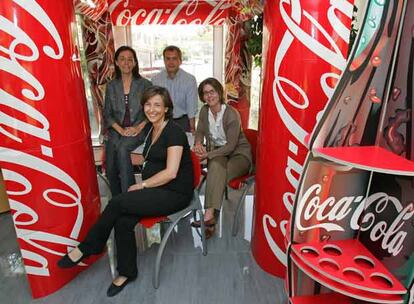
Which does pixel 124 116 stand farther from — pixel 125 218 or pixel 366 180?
pixel 366 180

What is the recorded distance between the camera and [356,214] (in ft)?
4.34

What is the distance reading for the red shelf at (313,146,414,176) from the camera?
995mm

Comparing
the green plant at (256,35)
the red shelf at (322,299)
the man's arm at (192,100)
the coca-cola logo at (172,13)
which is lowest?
the red shelf at (322,299)

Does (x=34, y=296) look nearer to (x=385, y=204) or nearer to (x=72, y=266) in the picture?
(x=72, y=266)

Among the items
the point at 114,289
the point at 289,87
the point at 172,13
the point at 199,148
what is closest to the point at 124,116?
the point at 199,148

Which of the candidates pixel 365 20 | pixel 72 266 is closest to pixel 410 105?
pixel 365 20

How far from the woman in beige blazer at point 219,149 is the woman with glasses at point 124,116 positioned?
525mm

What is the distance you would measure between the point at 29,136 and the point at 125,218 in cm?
71

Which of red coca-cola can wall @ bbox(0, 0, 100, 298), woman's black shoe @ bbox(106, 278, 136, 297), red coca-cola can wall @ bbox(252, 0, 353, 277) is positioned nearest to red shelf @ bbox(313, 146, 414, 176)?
red coca-cola can wall @ bbox(252, 0, 353, 277)

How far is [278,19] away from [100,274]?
6.37 ft

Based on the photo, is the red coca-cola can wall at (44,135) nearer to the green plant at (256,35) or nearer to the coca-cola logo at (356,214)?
the coca-cola logo at (356,214)

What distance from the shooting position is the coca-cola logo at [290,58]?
1664 mm

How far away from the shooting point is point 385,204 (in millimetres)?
1237

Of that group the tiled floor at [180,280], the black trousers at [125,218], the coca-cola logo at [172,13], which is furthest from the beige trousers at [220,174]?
the coca-cola logo at [172,13]
